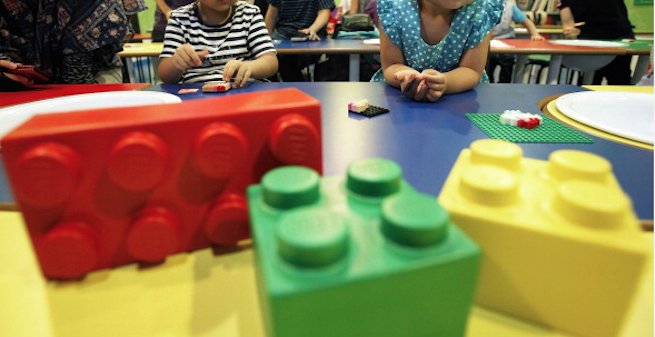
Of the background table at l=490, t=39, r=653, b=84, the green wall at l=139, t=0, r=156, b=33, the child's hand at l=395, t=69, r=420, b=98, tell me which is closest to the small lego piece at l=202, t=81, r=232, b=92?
the child's hand at l=395, t=69, r=420, b=98

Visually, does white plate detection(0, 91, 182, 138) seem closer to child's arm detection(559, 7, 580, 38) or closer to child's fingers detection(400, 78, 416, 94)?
child's fingers detection(400, 78, 416, 94)

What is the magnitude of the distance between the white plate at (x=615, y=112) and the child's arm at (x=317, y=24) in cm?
194

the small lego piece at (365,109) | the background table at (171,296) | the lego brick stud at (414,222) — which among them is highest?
the lego brick stud at (414,222)

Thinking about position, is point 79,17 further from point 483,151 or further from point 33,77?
point 483,151

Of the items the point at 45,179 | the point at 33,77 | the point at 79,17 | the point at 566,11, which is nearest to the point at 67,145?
the point at 45,179

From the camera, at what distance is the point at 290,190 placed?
25cm

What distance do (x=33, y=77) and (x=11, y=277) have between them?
31.3 inches

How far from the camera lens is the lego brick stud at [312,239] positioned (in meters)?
0.20

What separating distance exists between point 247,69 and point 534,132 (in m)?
0.68

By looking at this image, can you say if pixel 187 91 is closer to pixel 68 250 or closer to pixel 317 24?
pixel 68 250

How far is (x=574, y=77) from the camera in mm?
3961

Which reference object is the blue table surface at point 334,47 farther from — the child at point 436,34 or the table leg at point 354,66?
the child at point 436,34

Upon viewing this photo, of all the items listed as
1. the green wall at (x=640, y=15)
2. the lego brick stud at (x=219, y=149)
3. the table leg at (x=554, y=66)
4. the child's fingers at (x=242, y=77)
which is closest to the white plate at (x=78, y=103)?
the child's fingers at (x=242, y=77)

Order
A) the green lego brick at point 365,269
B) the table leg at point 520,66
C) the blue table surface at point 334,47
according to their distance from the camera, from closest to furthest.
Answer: the green lego brick at point 365,269
the blue table surface at point 334,47
the table leg at point 520,66
